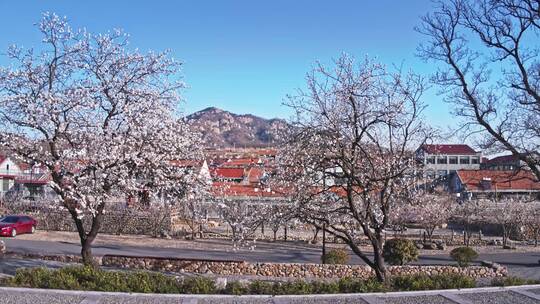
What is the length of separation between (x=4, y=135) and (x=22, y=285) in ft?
16.0

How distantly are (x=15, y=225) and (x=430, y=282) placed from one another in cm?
3028

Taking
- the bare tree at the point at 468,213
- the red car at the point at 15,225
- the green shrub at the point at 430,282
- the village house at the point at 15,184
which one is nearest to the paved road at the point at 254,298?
the green shrub at the point at 430,282

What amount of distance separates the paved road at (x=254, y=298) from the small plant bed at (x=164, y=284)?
1.42 feet

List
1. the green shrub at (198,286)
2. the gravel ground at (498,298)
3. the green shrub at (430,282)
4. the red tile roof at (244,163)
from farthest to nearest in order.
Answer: the red tile roof at (244,163), the green shrub at (430,282), the green shrub at (198,286), the gravel ground at (498,298)

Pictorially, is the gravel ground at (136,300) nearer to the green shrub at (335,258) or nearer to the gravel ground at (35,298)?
the gravel ground at (35,298)

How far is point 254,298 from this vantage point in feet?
33.0

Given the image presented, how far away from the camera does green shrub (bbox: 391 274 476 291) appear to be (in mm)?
11078

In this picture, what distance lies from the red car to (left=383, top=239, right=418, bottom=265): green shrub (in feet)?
78.7

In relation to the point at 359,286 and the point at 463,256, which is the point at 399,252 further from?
the point at 359,286

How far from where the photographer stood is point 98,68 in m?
14.2

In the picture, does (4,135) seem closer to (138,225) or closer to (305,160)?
(305,160)

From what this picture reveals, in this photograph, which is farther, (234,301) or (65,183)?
(65,183)

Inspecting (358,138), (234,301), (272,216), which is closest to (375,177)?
(358,138)

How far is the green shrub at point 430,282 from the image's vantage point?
1108cm
